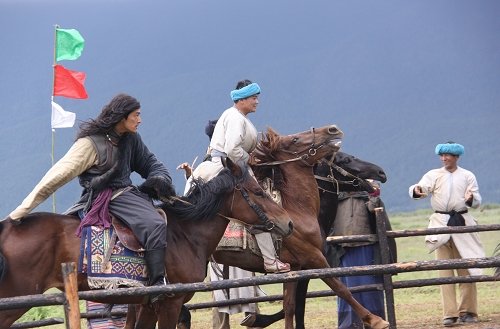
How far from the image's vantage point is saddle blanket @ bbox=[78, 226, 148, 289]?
23.4 ft

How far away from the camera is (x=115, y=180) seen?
757 centimetres

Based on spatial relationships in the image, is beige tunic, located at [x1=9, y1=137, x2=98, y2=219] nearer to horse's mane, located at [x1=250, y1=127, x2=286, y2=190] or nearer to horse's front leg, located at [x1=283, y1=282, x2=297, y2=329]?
horse's mane, located at [x1=250, y1=127, x2=286, y2=190]

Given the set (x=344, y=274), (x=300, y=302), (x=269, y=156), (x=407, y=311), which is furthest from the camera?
(x=407, y=311)

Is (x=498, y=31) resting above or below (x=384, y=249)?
above

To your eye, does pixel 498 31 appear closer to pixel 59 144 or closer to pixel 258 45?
pixel 258 45

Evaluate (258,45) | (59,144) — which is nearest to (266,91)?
(258,45)

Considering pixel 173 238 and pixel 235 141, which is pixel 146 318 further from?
pixel 235 141

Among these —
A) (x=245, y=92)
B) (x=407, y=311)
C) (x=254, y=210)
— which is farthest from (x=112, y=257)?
(x=407, y=311)

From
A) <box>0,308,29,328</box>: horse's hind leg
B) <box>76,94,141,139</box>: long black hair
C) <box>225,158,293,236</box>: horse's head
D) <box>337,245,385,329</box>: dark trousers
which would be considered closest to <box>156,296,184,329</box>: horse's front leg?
<box>225,158,293,236</box>: horse's head

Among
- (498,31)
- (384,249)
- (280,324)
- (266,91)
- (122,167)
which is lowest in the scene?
(280,324)

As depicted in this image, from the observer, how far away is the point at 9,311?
22.5 feet

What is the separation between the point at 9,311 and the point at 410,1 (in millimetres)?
152675

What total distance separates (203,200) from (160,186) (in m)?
0.36

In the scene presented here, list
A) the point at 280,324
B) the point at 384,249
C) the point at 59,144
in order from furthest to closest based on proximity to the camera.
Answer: the point at 59,144, the point at 280,324, the point at 384,249
